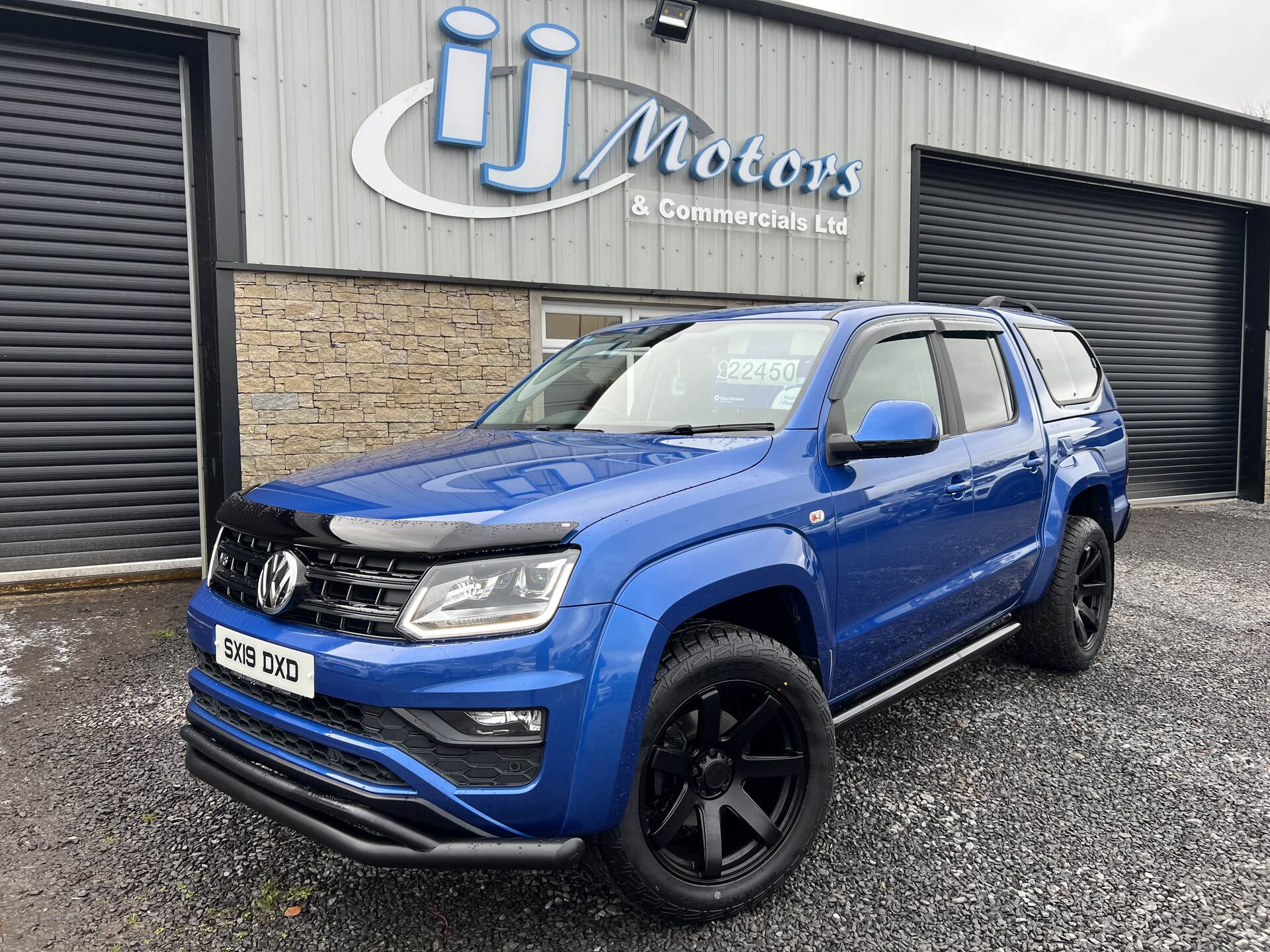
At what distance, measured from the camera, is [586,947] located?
2143 mm

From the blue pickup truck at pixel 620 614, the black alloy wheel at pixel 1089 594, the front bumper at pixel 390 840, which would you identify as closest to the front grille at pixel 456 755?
the blue pickup truck at pixel 620 614

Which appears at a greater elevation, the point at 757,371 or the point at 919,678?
the point at 757,371

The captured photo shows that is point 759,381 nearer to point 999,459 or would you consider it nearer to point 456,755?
point 999,459

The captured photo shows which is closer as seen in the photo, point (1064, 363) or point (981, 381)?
point (981, 381)

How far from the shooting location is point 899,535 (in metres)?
2.76

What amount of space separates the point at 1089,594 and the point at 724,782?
2.92 meters

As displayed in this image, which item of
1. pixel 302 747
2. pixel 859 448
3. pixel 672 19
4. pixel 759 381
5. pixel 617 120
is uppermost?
pixel 672 19

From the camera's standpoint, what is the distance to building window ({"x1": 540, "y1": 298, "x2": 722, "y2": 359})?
24.2ft

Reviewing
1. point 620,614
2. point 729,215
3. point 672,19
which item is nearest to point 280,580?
point 620,614

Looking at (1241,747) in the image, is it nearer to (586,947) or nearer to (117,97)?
(586,947)

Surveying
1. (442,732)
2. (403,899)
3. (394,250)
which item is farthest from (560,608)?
(394,250)

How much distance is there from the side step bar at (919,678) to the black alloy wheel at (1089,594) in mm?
576

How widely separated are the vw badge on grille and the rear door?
2.42m

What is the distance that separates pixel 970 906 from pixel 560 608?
4.89 feet
